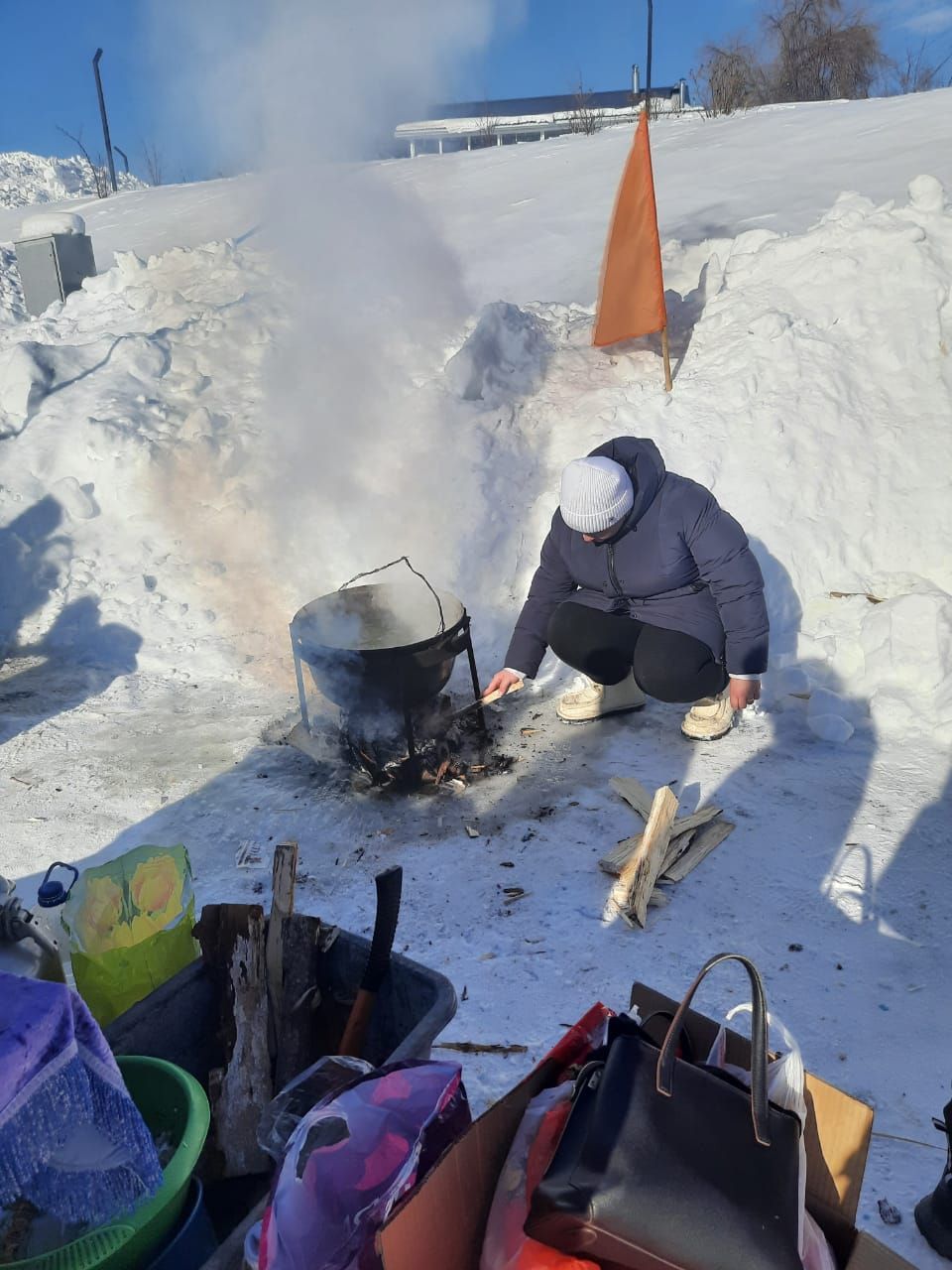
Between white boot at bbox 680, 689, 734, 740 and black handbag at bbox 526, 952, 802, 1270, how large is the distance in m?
3.09

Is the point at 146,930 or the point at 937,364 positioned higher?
the point at 937,364

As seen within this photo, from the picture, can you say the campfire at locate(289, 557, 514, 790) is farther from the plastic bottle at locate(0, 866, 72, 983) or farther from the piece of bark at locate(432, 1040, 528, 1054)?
the plastic bottle at locate(0, 866, 72, 983)

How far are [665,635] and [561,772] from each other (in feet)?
2.83

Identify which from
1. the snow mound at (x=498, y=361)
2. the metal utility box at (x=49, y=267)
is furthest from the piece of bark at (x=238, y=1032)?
the metal utility box at (x=49, y=267)

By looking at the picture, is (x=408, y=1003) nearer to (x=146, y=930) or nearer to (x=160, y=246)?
(x=146, y=930)

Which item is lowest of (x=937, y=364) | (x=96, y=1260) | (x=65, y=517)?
(x=96, y=1260)

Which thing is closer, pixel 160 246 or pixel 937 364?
pixel 937 364

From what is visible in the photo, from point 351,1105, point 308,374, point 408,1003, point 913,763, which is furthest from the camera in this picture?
point 308,374

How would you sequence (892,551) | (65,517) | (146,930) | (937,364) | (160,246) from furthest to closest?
(160,246)
(65,517)
(937,364)
(892,551)
(146,930)

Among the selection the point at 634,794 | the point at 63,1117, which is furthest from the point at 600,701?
the point at 63,1117

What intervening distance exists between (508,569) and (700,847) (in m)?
2.78

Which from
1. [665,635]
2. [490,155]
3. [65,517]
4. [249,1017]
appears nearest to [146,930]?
[249,1017]

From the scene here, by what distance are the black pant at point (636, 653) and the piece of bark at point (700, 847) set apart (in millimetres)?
762

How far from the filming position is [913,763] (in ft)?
14.2
